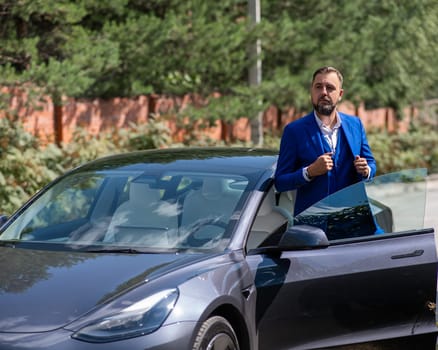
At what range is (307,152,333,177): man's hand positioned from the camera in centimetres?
605

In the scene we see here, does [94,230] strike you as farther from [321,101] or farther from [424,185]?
[424,185]

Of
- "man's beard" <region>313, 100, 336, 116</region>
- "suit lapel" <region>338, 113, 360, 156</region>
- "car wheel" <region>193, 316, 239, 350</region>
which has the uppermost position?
"man's beard" <region>313, 100, 336, 116</region>

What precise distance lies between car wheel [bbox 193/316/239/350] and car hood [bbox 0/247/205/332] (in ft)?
1.14

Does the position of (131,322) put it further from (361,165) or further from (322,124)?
(322,124)

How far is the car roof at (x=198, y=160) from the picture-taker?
21.1 ft

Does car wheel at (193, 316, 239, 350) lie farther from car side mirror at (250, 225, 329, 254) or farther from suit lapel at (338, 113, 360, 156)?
suit lapel at (338, 113, 360, 156)

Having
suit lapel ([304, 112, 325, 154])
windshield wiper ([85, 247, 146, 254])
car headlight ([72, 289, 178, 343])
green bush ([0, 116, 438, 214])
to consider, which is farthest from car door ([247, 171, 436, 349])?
green bush ([0, 116, 438, 214])

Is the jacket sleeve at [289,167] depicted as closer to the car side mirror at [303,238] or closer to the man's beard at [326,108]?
the man's beard at [326,108]

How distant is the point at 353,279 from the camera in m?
5.91

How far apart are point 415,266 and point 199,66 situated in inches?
544

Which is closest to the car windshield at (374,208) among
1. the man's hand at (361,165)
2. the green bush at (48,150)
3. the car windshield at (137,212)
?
the man's hand at (361,165)

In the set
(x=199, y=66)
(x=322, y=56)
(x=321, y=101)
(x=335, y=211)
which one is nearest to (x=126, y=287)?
(x=335, y=211)

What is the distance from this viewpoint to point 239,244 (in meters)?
5.73

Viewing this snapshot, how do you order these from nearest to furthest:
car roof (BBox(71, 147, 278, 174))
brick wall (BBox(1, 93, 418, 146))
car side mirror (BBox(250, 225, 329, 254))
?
car side mirror (BBox(250, 225, 329, 254))
car roof (BBox(71, 147, 278, 174))
brick wall (BBox(1, 93, 418, 146))
